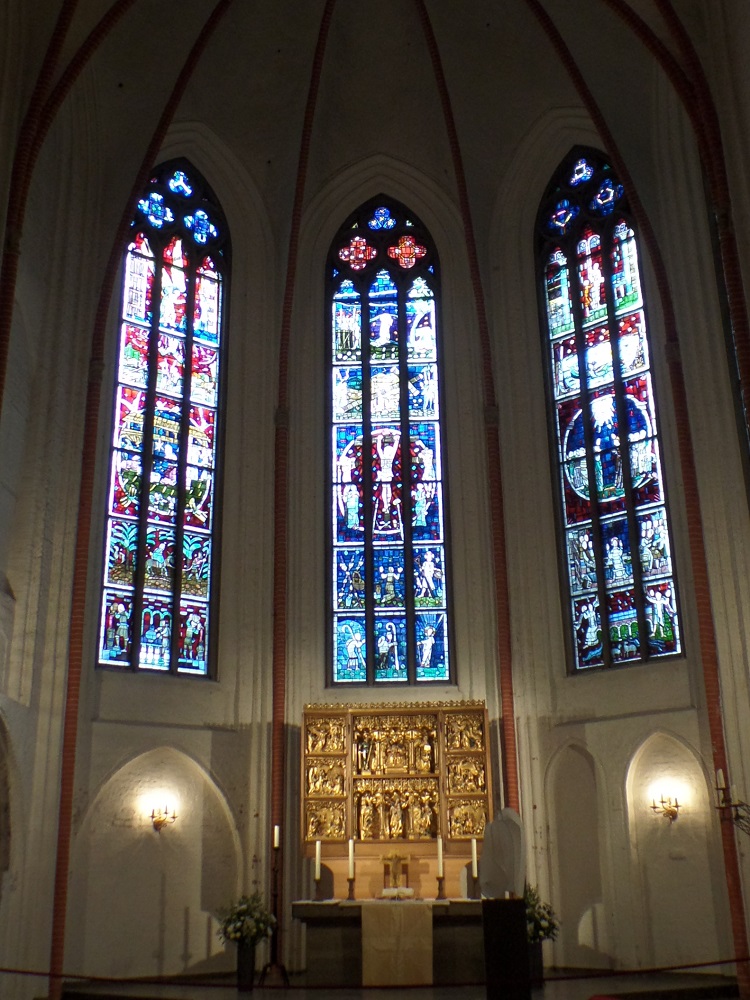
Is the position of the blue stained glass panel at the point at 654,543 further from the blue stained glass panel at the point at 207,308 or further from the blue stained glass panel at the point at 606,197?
the blue stained glass panel at the point at 207,308

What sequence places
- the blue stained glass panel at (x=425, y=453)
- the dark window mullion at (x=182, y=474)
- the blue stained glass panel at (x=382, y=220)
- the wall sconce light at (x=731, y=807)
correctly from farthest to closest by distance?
the blue stained glass panel at (x=382, y=220), the blue stained glass panel at (x=425, y=453), the dark window mullion at (x=182, y=474), the wall sconce light at (x=731, y=807)

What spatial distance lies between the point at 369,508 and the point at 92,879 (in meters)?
5.77

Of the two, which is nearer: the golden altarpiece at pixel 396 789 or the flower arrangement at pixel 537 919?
the flower arrangement at pixel 537 919

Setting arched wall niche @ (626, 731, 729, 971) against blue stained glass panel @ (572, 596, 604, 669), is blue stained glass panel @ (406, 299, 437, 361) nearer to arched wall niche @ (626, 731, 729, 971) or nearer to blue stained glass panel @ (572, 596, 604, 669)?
blue stained glass panel @ (572, 596, 604, 669)

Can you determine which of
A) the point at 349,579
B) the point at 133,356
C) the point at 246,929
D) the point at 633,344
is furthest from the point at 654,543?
the point at 133,356

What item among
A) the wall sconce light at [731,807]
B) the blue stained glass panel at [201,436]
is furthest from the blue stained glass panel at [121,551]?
the wall sconce light at [731,807]

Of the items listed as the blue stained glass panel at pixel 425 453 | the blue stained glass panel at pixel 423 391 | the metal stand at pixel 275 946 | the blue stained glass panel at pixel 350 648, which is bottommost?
the metal stand at pixel 275 946

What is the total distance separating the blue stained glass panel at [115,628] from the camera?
43.6 feet

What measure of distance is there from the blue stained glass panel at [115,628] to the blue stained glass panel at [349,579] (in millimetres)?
2728

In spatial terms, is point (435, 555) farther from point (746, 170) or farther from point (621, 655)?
point (746, 170)

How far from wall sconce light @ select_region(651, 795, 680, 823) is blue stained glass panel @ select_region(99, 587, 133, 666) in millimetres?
6327

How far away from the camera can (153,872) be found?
41.9ft

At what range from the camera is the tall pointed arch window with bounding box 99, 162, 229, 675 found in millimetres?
13742

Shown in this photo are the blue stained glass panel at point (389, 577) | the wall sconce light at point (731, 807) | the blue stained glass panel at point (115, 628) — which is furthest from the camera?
A: the blue stained glass panel at point (389, 577)
